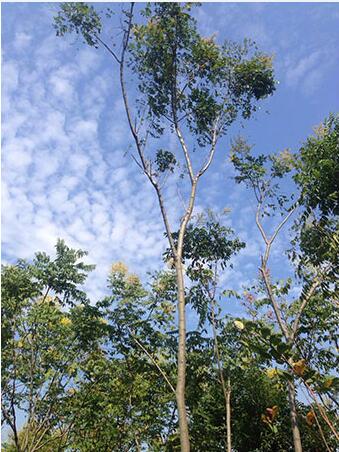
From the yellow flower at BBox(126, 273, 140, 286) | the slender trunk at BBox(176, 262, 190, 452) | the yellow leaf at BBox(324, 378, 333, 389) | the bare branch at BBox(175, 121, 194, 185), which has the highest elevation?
the bare branch at BBox(175, 121, 194, 185)

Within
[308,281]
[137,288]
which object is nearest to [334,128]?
[308,281]

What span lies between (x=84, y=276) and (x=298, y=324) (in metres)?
4.80

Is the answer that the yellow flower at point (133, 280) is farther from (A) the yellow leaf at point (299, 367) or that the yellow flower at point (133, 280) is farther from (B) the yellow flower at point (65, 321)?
(A) the yellow leaf at point (299, 367)

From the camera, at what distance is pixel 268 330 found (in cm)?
151

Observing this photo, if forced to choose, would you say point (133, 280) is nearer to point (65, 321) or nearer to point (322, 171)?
point (65, 321)

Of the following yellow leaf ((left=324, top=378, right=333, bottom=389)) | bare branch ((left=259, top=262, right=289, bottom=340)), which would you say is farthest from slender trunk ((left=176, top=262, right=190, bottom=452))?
yellow leaf ((left=324, top=378, right=333, bottom=389))

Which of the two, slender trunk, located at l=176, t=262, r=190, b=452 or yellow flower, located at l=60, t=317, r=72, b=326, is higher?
yellow flower, located at l=60, t=317, r=72, b=326

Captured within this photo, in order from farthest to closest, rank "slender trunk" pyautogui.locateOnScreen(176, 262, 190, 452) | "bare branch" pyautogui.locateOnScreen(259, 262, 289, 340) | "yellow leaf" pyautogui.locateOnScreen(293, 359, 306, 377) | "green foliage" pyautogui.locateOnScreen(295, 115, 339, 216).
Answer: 1. "bare branch" pyautogui.locateOnScreen(259, 262, 289, 340)
2. "green foliage" pyautogui.locateOnScreen(295, 115, 339, 216)
3. "slender trunk" pyautogui.locateOnScreen(176, 262, 190, 452)
4. "yellow leaf" pyautogui.locateOnScreen(293, 359, 306, 377)

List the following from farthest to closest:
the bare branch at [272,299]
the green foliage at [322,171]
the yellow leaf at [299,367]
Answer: the bare branch at [272,299], the green foliage at [322,171], the yellow leaf at [299,367]

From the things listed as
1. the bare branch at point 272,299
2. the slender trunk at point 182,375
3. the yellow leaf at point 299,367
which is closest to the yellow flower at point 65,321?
the slender trunk at point 182,375

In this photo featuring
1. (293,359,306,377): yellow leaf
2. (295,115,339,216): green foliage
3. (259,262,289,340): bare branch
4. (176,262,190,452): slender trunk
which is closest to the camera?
(293,359,306,377): yellow leaf

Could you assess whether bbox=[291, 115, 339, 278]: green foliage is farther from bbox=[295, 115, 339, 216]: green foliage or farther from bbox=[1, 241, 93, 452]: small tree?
bbox=[1, 241, 93, 452]: small tree

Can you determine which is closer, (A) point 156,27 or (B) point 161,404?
(B) point 161,404

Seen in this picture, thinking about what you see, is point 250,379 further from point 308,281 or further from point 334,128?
point 334,128
